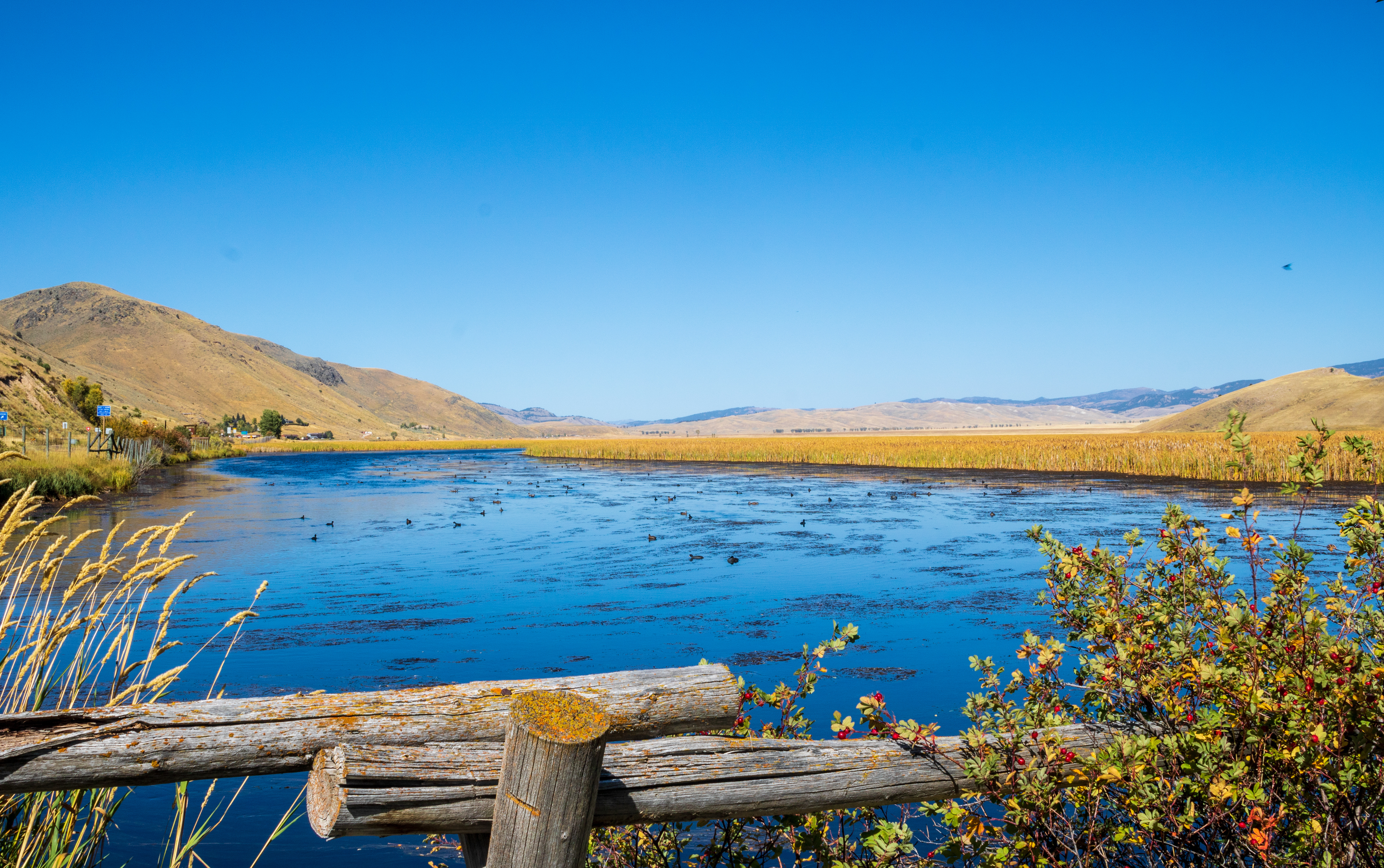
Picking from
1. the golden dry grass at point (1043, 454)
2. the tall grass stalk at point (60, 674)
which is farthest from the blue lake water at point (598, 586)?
the golden dry grass at point (1043, 454)

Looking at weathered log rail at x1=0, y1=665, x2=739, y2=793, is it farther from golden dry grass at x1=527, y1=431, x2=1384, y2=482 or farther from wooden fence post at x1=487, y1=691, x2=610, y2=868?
golden dry grass at x1=527, y1=431, x2=1384, y2=482

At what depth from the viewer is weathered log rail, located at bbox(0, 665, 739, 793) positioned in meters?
2.01

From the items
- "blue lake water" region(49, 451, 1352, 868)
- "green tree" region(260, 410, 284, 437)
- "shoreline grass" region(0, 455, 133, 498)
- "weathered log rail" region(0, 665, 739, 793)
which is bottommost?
"blue lake water" region(49, 451, 1352, 868)

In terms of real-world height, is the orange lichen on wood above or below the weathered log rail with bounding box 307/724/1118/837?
above

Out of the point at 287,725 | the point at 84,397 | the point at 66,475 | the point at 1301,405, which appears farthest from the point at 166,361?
the point at 1301,405

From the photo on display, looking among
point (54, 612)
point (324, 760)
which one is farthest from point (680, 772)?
point (54, 612)

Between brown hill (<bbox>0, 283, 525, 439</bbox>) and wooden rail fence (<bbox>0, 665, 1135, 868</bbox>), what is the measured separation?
11121 cm

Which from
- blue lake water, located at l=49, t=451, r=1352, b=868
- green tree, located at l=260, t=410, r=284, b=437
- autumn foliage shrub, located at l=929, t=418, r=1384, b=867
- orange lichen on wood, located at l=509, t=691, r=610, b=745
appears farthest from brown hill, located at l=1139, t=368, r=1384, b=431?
green tree, located at l=260, t=410, r=284, b=437

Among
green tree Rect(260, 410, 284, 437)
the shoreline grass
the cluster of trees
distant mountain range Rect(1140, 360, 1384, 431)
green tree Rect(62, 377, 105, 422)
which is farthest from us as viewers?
the cluster of trees

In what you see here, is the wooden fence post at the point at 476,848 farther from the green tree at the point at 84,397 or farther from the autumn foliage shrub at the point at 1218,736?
the green tree at the point at 84,397

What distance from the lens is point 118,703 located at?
3365 mm

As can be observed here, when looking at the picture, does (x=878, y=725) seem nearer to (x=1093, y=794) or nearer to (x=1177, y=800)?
(x=1093, y=794)

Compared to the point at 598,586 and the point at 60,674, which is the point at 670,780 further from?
the point at 598,586

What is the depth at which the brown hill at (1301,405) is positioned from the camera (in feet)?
279
